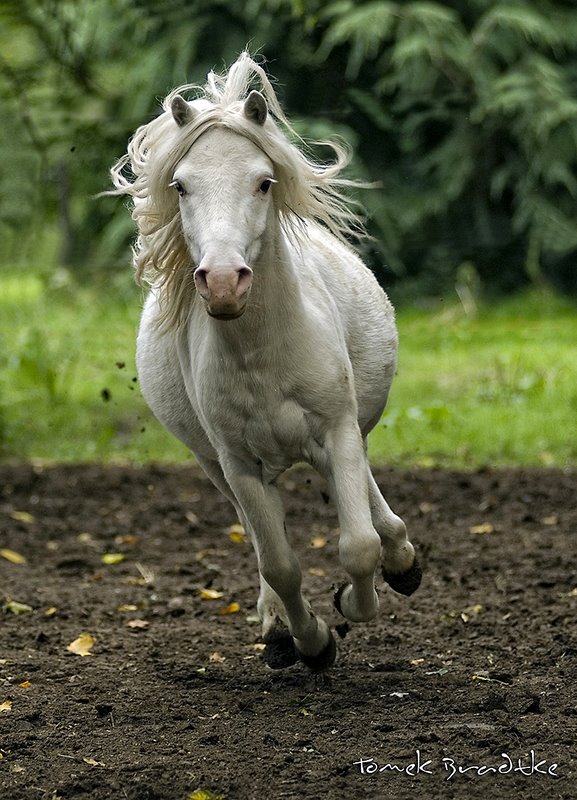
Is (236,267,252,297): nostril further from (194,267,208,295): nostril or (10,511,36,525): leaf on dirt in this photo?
(10,511,36,525): leaf on dirt

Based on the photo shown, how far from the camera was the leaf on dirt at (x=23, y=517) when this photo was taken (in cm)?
823

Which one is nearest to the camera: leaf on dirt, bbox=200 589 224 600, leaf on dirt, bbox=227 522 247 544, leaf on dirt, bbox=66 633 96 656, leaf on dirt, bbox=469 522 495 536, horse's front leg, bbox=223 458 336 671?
horse's front leg, bbox=223 458 336 671

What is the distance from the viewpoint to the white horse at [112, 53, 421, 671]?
156 inches

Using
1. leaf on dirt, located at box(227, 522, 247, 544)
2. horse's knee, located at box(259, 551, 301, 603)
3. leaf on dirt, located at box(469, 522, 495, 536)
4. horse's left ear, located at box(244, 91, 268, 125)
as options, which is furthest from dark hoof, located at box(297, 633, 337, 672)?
leaf on dirt, located at box(227, 522, 247, 544)

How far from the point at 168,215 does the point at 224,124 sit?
434mm

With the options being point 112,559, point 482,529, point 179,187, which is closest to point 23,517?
point 112,559

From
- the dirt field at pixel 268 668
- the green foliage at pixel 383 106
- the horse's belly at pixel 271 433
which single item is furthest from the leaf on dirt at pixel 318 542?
the green foliage at pixel 383 106

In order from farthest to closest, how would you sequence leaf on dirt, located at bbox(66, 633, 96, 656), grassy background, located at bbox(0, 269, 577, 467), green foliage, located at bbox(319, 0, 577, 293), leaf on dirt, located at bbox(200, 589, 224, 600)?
1. green foliage, located at bbox(319, 0, 577, 293)
2. grassy background, located at bbox(0, 269, 577, 467)
3. leaf on dirt, located at bbox(200, 589, 224, 600)
4. leaf on dirt, located at bbox(66, 633, 96, 656)

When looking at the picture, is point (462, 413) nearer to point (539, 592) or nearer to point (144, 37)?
point (539, 592)

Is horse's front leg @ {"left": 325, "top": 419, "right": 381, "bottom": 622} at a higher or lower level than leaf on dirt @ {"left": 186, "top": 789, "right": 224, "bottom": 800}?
higher

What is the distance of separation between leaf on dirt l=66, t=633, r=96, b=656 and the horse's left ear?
2.52 m

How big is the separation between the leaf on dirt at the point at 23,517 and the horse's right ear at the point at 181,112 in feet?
15.2

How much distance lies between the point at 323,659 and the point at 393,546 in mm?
575

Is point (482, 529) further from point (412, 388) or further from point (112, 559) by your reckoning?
point (412, 388)
